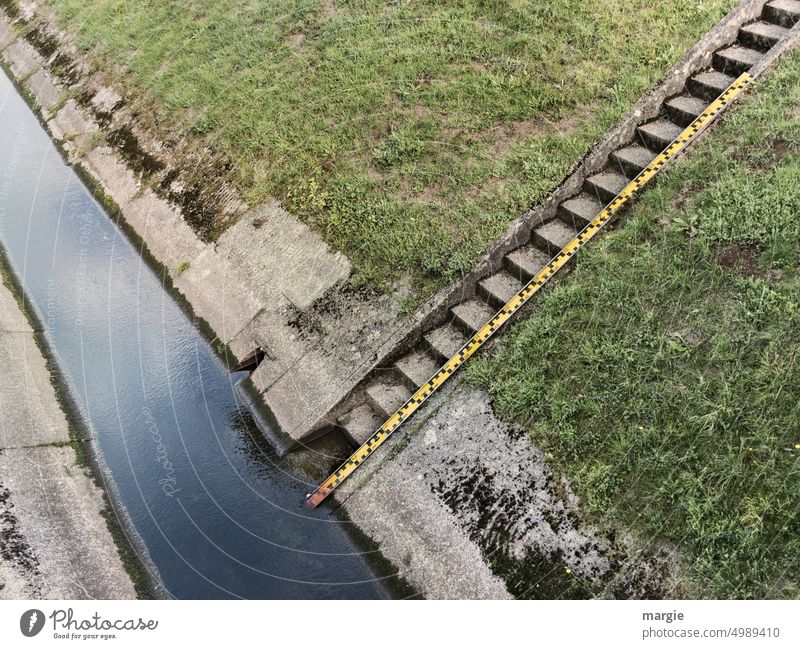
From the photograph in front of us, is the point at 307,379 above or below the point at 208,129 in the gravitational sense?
below

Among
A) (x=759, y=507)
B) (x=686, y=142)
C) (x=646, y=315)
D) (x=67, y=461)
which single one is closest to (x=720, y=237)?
(x=646, y=315)

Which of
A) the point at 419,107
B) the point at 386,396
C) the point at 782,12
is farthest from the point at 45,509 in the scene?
the point at 782,12

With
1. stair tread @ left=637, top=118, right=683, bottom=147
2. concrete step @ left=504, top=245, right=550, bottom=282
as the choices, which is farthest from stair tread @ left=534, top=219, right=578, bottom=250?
stair tread @ left=637, top=118, right=683, bottom=147

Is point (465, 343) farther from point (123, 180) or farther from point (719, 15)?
point (123, 180)

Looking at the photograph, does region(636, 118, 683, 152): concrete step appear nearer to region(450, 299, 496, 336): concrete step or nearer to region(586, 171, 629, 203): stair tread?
region(586, 171, 629, 203): stair tread

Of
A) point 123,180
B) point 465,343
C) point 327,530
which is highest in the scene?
point 123,180

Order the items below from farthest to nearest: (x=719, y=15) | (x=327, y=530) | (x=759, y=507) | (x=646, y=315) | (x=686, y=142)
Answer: (x=719, y=15)
(x=686, y=142)
(x=327, y=530)
(x=646, y=315)
(x=759, y=507)

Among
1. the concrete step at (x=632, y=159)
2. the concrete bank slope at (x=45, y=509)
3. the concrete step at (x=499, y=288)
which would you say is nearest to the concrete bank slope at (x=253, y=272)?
the concrete step at (x=499, y=288)
